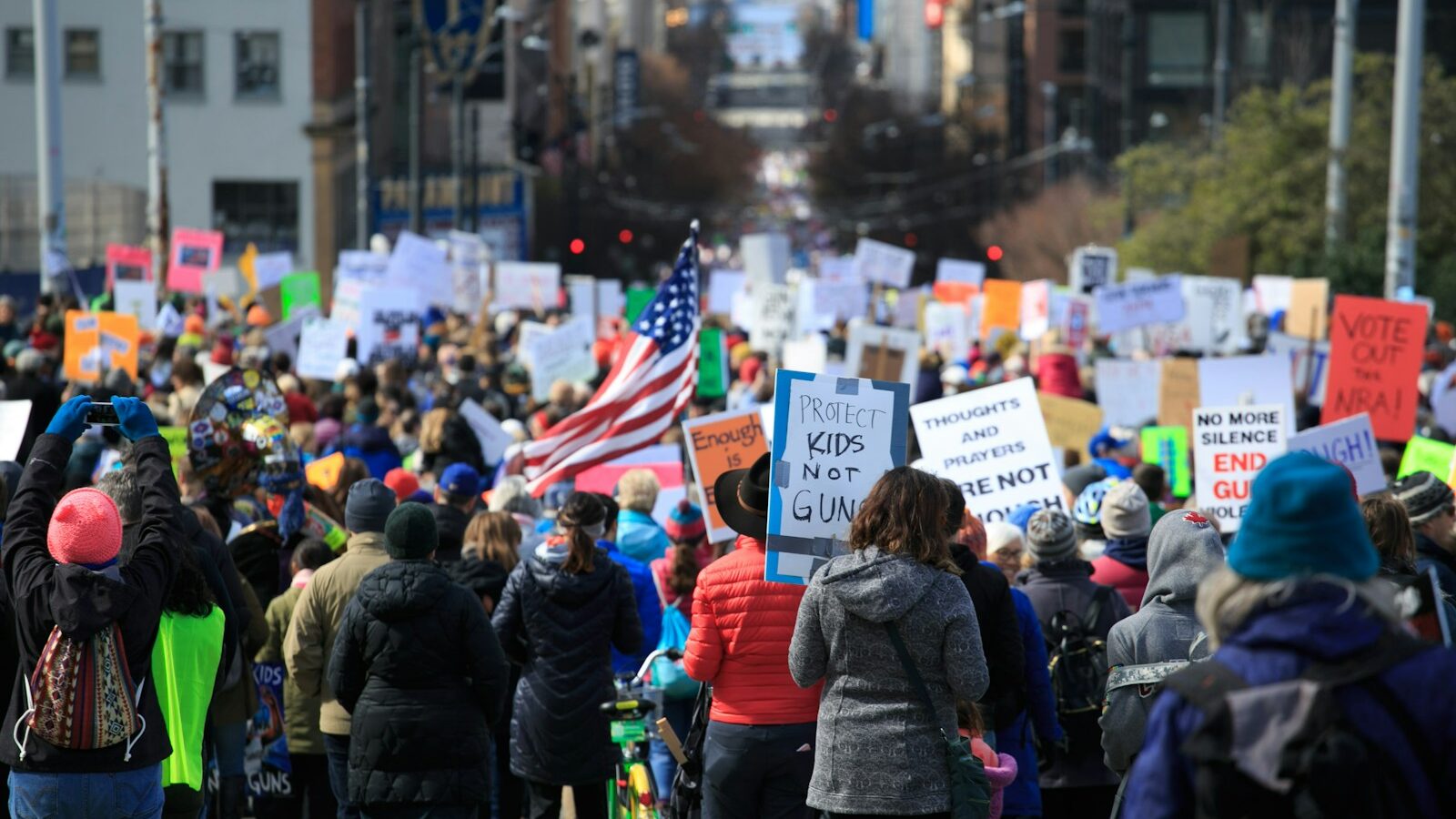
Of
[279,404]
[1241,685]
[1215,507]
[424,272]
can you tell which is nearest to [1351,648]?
[1241,685]

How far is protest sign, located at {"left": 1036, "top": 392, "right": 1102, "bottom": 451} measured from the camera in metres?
12.7

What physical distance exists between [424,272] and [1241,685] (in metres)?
18.7

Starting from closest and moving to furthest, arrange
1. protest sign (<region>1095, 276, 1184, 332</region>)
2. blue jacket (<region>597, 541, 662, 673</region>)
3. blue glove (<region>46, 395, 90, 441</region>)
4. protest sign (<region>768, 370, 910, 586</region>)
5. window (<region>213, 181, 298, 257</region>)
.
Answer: blue glove (<region>46, 395, 90, 441</region>) < protest sign (<region>768, 370, 910, 586</region>) < blue jacket (<region>597, 541, 662, 673</region>) < protest sign (<region>1095, 276, 1184, 332</region>) < window (<region>213, 181, 298, 257</region>)

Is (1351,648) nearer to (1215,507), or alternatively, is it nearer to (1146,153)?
(1215,507)

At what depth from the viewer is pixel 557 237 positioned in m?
62.1

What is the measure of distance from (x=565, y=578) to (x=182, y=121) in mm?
43446

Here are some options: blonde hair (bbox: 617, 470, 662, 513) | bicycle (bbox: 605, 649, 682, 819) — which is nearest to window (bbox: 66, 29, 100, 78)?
blonde hair (bbox: 617, 470, 662, 513)

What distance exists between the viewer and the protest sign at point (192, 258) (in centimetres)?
2462

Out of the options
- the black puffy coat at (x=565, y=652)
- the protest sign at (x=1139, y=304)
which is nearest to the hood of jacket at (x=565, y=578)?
the black puffy coat at (x=565, y=652)

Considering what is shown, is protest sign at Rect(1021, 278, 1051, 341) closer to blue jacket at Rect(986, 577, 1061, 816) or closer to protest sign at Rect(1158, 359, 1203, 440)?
protest sign at Rect(1158, 359, 1203, 440)

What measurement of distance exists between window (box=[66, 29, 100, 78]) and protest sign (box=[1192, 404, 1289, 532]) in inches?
1667

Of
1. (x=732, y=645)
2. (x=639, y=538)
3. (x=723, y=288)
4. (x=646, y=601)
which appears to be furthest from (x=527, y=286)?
(x=732, y=645)

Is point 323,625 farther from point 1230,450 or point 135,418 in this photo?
point 1230,450

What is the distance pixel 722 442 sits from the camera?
875 cm
